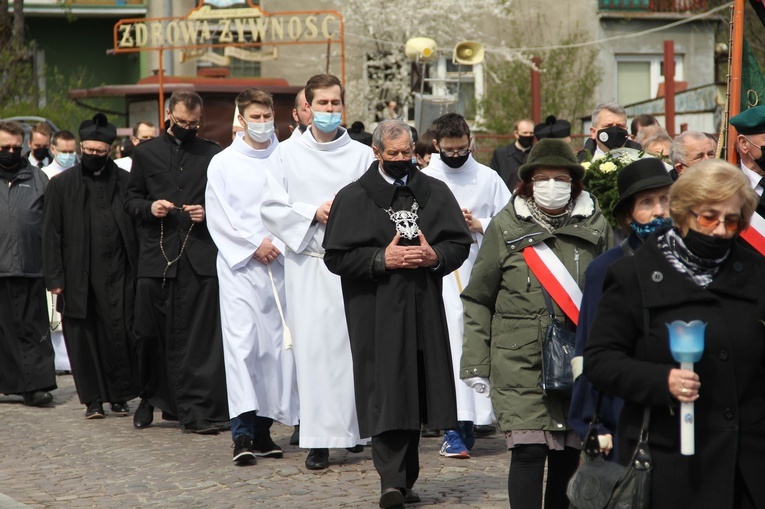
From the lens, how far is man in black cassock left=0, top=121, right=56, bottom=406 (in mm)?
11891

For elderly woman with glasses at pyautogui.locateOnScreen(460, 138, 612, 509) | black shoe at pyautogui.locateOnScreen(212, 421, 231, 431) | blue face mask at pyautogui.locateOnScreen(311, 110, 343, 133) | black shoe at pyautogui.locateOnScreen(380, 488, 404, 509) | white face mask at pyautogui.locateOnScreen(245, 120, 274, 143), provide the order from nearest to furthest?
elderly woman with glasses at pyautogui.locateOnScreen(460, 138, 612, 509), black shoe at pyautogui.locateOnScreen(380, 488, 404, 509), blue face mask at pyautogui.locateOnScreen(311, 110, 343, 133), white face mask at pyautogui.locateOnScreen(245, 120, 274, 143), black shoe at pyautogui.locateOnScreen(212, 421, 231, 431)

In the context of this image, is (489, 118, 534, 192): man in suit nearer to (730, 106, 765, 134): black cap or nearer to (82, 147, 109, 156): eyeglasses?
(82, 147, 109, 156): eyeglasses

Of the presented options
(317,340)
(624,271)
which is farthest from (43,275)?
(624,271)

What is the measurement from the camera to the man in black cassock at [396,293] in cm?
723

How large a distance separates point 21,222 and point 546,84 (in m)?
19.5

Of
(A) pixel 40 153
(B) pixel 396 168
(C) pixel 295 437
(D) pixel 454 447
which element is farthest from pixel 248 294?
(A) pixel 40 153

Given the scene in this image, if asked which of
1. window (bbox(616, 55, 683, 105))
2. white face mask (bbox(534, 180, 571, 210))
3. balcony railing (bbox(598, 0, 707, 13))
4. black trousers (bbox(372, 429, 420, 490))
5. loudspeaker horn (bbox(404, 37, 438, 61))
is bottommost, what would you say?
black trousers (bbox(372, 429, 420, 490))

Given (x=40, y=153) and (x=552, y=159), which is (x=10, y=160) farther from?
(x=552, y=159)

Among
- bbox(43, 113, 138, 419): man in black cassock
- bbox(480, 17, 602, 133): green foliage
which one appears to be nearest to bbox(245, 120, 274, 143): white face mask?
bbox(43, 113, 138, 419): man in black cassock

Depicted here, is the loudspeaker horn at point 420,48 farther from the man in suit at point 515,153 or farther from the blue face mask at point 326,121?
the blue face mask at point 326,121

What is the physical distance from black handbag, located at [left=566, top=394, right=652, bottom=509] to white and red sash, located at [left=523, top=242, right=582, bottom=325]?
5.44 feet

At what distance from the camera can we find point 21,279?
12.1m

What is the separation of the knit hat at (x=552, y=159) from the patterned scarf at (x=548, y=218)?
15 cm

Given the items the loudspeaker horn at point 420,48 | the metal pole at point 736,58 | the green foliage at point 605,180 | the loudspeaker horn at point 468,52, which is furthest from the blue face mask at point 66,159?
the metal pole at point 736,58
